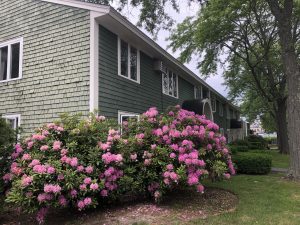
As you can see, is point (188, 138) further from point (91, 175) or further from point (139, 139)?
point (91, 175)

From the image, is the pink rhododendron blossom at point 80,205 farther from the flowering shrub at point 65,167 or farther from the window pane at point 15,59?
the window pane at point 15,59

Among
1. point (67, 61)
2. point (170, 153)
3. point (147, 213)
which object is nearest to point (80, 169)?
point (147, 213)

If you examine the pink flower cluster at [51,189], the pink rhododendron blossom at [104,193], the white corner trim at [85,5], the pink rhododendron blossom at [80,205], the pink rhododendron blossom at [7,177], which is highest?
the white corner trim at [85,5]

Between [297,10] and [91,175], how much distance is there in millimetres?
15562

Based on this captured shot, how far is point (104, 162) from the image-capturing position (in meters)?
6.38

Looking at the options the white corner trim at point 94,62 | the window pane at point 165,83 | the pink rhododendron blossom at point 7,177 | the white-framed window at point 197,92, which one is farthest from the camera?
the white-framed window at point 197,92

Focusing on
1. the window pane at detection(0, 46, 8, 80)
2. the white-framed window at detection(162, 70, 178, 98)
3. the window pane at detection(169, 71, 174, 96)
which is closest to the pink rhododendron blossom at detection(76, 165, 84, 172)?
the window pane at detection(0, 46, 8, 80)

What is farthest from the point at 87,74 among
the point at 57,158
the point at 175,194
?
the point at 175,194

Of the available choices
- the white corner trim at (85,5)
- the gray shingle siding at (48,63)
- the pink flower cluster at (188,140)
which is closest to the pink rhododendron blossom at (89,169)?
the pink flower cluster at (188,140)

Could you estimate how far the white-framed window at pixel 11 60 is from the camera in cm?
1098

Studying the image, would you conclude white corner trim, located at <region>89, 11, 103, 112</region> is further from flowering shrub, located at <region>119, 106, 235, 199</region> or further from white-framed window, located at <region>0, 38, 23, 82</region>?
white-framed window, located at <region>0, 38, 23, 82</region>

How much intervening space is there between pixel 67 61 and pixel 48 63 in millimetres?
821

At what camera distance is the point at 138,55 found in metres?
12.1

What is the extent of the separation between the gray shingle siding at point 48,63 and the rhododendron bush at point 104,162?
2.58 m
